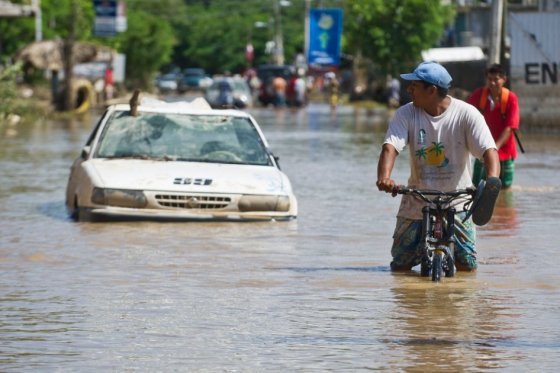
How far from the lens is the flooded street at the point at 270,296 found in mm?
8477

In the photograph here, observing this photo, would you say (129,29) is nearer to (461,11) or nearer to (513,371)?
(461,11)

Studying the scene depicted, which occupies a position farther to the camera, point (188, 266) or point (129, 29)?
point (129, 29)

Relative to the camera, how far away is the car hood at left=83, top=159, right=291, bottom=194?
1538cm

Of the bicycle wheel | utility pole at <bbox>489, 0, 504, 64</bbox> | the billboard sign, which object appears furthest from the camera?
the billboard sign

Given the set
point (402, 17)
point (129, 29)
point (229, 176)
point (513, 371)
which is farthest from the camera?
point (129, 29)

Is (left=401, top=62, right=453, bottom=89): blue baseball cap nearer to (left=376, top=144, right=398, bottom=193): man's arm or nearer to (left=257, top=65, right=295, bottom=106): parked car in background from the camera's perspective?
(left=376, top=144, right=398, bottom=193): man's arm

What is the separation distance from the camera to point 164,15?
141375 mm

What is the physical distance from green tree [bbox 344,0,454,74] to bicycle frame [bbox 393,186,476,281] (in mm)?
53234

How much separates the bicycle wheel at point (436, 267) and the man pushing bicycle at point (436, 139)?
1.03ft

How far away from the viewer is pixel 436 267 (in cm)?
1129

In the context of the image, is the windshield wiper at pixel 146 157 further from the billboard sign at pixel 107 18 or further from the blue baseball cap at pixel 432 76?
the billboard sign at pixel 107 18

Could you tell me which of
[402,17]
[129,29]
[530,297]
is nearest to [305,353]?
[530,297]

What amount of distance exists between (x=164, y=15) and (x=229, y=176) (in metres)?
127

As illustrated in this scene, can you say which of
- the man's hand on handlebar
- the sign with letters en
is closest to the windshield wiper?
the man's hand on handlebar
